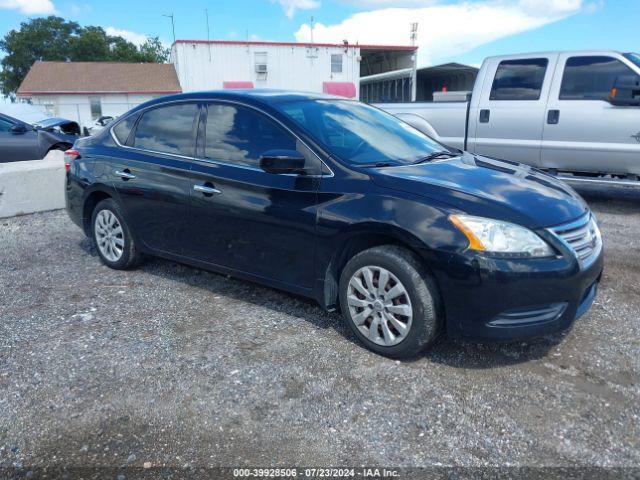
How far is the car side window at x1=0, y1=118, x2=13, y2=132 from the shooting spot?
1029 cm

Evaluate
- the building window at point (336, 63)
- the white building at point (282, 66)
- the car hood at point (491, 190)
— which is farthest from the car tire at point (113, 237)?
the building window at point (336, 63)

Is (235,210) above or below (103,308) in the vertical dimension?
above

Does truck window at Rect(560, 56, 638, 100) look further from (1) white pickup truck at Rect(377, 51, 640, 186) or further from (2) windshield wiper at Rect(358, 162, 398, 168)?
(2) windshield wiper at Rect(358, 162, 398, 168)

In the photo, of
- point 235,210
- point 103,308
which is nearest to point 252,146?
point 235,210

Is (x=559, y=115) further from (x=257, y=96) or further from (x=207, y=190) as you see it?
(x=207, y=190)

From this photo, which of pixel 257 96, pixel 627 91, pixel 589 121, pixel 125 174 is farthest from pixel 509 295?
pixel 627 91

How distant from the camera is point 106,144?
16.2 feet

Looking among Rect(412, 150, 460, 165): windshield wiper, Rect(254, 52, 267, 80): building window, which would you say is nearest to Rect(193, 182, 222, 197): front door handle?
Rect(412, 150, 460, 165): windshield wiper

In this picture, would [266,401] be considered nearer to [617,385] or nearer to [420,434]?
[420,434]

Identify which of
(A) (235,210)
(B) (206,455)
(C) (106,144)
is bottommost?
(B) (206,455)

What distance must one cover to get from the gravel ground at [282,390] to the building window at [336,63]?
3488 cm

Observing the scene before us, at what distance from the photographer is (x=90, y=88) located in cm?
3694

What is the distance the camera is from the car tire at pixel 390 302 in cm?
311

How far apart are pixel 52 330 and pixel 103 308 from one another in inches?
18.1
